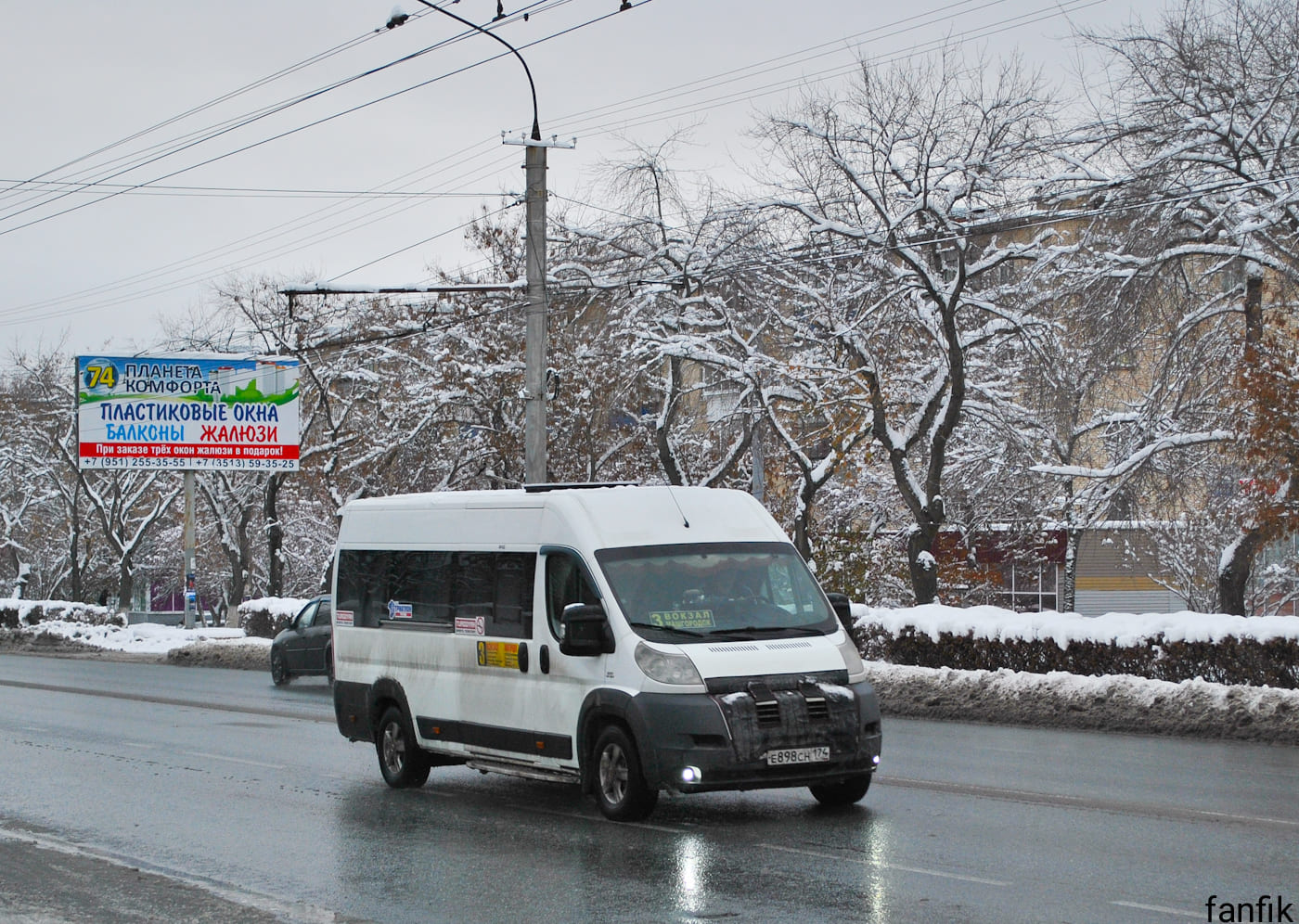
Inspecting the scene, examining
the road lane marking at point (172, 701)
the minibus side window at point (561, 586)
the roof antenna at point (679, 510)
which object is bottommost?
the road lane marking at point (172, 701)

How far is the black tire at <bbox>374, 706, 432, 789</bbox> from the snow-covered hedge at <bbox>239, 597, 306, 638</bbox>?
27058 mm

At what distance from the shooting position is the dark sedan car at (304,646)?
1089 inches

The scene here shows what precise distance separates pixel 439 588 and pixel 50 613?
145ft

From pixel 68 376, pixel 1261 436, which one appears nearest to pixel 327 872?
pixel 1261 436

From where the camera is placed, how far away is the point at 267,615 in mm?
41250

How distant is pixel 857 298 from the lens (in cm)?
2941

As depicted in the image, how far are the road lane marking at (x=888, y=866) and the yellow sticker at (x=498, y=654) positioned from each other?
2.85 meters

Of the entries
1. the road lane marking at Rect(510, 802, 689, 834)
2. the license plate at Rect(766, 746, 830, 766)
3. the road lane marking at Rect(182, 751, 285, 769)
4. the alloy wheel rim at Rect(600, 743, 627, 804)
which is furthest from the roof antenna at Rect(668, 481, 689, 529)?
the road lane marking at Rect(182, 751, 285, 769)

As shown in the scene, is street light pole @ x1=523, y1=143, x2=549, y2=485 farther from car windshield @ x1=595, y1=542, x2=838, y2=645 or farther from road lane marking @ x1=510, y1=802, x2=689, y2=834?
car windshield @ x1=595, y1=542, x2=838, y2=645

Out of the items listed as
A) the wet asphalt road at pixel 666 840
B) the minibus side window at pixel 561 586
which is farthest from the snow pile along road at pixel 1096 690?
the minibus side window at pixel 561 586

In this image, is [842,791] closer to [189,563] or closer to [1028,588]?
[189,563]

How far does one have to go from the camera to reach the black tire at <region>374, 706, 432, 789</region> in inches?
533

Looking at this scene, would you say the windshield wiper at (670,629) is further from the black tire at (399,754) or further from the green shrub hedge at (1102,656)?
the green shrub hedge at (1102,656)

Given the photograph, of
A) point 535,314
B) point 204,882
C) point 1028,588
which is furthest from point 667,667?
point 1028,588
